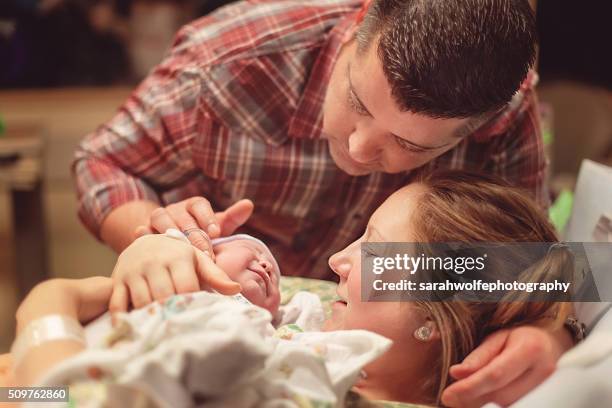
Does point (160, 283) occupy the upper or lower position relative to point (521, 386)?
upper

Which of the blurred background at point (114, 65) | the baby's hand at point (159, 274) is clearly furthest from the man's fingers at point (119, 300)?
the blurred background at point (114, 65)

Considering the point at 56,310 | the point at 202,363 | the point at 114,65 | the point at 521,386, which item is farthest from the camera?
the point at 114,65

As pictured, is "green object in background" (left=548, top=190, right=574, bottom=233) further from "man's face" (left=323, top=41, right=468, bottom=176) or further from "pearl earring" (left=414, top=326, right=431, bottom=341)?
"pearl earring" (left=414, top=326, right=431, bottom=341)

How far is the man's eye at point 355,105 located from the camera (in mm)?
1031

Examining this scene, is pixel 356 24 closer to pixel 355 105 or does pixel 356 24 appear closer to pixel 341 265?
pixel 355 105

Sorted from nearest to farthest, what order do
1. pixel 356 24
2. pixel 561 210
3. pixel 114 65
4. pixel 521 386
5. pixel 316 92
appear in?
1. pixel 521 386
2. pixel 356 24
3. pixel 316 92
4. pixel 561 210
5. pixel 114 65

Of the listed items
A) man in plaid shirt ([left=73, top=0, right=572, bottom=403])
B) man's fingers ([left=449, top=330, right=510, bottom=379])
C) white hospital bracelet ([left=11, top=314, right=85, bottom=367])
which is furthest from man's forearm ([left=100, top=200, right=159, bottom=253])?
man's fingers ([left=449, top=330, right=510, bottom=379])

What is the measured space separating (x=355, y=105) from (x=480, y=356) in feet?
1.26

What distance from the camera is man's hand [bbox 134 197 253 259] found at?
1014 mm

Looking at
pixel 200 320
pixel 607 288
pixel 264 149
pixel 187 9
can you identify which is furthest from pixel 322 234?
pixel 187 9

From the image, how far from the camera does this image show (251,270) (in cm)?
105

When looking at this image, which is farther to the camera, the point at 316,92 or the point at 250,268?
the point at 316,92

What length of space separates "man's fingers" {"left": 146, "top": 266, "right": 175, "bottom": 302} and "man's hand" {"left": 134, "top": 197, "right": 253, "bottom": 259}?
7.5 inches

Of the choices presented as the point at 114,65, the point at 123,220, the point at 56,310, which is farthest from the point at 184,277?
the point at 114,65
